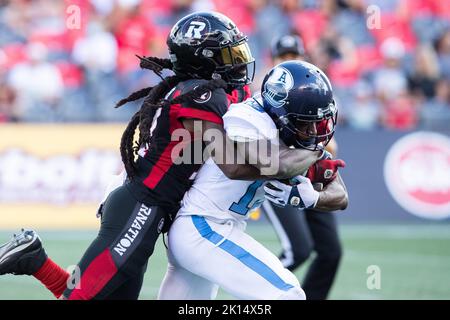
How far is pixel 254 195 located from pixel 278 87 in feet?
1.84

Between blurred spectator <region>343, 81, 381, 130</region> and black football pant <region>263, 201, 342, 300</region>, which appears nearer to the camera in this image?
black football pant <region>263, 201, 342, 300</region>

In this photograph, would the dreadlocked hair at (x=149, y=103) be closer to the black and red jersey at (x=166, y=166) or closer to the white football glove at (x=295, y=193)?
the black and red jersey at (x=166, y=166)

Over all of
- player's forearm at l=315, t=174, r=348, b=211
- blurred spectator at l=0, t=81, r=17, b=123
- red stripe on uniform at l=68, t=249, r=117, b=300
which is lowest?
blurred spectator at l=0, t=81, r=17, b=123

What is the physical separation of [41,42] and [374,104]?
14.9 ft

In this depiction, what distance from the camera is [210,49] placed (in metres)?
4.46

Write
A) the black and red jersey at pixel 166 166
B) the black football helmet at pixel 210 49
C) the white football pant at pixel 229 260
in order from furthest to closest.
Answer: the black football helmet at pixel 210 49, the black and red jersey at pixel 166 166, the white football pant at pixel 229 260

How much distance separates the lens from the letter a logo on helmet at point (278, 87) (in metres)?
4.22

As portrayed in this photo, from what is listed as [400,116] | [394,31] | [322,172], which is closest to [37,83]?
[400,116]

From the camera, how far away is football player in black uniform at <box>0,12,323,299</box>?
422 cm

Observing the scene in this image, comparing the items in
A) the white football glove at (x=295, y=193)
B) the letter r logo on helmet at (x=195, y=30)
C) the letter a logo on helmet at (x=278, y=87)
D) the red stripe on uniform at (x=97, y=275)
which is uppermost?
the letter r logo on helmet at (x=195, y=30)

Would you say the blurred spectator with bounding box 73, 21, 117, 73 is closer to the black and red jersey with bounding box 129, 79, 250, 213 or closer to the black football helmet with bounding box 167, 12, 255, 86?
the black football helmet with bounding box 167, 12, 255, 86

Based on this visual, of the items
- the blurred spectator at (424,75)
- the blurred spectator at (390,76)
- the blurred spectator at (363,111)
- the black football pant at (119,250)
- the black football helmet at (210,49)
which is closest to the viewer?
the black football pant at (119,250)

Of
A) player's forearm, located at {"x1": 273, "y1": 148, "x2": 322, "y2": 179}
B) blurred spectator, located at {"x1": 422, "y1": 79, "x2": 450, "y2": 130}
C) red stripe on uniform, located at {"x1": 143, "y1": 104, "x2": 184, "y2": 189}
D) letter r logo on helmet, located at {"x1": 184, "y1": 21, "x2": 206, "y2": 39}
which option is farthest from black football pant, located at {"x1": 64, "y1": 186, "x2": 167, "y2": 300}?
blurred spectator, located at {"x1": 422, "y1": 79, "x2": 450, "y2": 130}

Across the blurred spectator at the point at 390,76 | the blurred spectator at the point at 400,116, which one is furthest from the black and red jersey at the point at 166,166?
the blurred spectator at the point at 390,76
